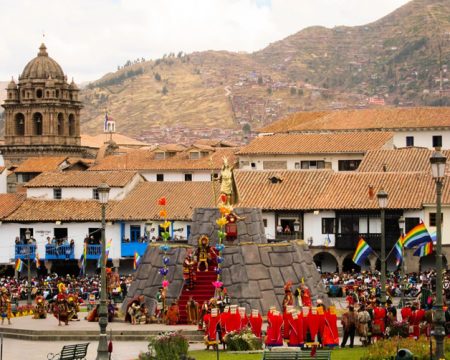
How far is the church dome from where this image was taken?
146 metres

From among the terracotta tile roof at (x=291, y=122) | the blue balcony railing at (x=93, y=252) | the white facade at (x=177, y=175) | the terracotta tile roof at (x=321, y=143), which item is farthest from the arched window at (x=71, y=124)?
the blue balcony railing at (x=93, y=252)

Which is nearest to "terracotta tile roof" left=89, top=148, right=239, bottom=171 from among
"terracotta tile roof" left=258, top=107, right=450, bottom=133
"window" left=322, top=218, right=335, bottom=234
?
"terracotta tile roof" left=258, top=107, right=450, bottom=133

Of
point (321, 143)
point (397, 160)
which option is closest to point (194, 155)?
point (321, 143)

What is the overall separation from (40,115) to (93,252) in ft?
185

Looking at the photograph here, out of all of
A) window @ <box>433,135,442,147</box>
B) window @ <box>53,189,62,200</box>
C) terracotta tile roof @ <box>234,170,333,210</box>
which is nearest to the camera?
terracotta tile roof @ <box>234,170,333,210</box>

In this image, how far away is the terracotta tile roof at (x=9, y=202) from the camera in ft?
314

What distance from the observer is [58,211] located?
9394 cm

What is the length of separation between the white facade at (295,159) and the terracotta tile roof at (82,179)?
466 inches

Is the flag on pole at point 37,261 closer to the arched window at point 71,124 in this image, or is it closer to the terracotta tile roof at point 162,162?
the terracotta tile roof at point 162,162

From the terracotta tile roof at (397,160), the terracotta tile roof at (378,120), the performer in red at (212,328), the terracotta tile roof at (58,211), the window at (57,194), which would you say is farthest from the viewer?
the terracotta tile roof at (378,120)

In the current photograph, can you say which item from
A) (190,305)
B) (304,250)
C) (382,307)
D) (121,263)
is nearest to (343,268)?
(121,263)

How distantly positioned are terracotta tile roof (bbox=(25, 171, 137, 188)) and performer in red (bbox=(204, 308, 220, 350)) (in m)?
48.2

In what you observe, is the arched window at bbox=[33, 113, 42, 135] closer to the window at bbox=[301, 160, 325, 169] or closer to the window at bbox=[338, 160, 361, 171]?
the window at bbox=[301, 160, 325, 169]

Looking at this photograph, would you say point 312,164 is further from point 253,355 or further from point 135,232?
point 253,355
